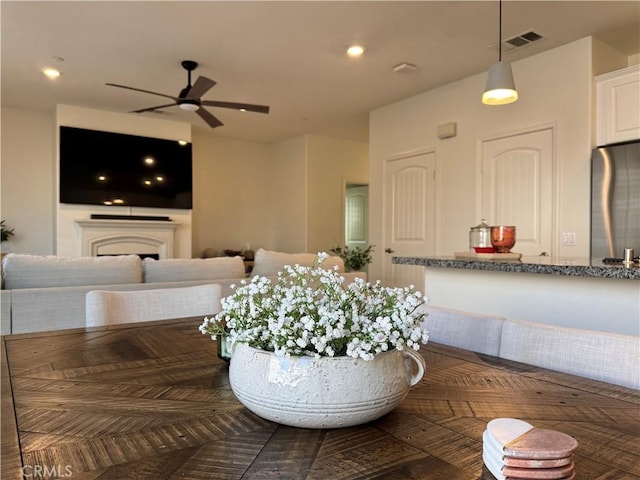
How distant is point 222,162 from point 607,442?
7.00 m

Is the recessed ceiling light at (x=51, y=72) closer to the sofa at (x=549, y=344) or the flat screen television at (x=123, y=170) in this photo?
the flat screen television at (x=123, y=170)

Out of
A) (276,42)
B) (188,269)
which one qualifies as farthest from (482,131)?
(188,269)

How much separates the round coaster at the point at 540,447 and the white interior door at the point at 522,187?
11.8ft

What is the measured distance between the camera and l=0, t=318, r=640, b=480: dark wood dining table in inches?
24.5

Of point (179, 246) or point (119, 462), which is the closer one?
point (119, 462)

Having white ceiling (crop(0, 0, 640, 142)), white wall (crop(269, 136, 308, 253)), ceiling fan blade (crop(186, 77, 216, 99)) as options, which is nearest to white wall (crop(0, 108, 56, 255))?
white ceiling (crop(0, 0, 640, 142))

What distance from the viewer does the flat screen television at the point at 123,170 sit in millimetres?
5500

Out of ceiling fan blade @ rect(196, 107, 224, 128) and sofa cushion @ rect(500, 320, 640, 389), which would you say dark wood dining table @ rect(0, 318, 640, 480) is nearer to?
sofa cushion @ rect(500, 320, 640, 389)

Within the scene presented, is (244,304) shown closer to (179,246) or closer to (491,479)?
(491,479)

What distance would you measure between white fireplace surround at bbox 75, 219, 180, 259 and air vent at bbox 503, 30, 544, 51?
14.8 feet

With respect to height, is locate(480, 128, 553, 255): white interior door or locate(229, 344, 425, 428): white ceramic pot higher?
locate(480, 128, 553, 255): white interior door

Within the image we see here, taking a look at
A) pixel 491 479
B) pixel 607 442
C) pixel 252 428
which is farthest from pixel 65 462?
pixel 607 442

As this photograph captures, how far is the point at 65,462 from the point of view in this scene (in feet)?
2.06

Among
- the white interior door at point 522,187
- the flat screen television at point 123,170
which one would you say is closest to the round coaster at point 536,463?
the white interior door at point 522,187
